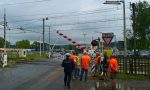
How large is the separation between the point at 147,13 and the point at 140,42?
19.0 ft

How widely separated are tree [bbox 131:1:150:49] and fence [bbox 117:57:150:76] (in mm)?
44277

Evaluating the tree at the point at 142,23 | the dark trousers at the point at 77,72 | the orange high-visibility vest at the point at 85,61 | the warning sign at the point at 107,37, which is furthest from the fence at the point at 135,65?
the tree at the point at 142,23

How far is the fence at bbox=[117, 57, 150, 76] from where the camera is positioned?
72.8 ft

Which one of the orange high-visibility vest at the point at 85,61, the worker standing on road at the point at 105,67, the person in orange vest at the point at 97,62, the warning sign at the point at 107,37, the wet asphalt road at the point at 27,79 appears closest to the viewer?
the wet asphalt road at the point at 27,79

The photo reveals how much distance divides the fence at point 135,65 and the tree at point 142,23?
145ft

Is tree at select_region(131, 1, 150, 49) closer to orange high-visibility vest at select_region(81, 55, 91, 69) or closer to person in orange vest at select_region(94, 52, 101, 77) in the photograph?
person in orange vest at select_region(94, 52, 101, 77)

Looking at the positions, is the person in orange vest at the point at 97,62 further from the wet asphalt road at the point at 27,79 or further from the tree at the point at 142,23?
the tree at the point at 142,23

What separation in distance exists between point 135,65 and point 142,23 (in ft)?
155

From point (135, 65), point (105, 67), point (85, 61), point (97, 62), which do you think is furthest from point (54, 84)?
point (135, 65)

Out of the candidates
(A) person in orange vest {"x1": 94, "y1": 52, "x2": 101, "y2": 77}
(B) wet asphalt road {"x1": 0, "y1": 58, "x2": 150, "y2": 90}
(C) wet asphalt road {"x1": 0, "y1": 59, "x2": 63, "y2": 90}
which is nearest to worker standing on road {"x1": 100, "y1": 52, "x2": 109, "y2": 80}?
(A) person in orange vest {"x1": 94, "y1": 52, "x2": 101, "y2": 77}

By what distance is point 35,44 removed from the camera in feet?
649

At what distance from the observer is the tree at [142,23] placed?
222 feet

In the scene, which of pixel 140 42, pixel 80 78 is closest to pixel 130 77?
pixel 80 78

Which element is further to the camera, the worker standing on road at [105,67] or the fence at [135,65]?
the fence at [135,65]
